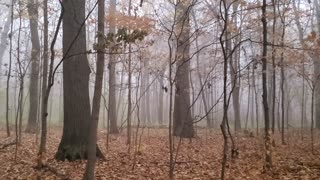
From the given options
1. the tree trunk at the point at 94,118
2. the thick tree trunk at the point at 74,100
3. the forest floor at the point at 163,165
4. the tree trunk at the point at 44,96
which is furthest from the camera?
the thick tree trunk at the point at 74,100

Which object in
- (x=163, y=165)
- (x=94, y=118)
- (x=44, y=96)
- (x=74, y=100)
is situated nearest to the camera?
(x=94, y=118)

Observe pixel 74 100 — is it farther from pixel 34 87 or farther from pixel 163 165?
pixel 34 87

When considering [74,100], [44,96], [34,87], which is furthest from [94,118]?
[34,87]

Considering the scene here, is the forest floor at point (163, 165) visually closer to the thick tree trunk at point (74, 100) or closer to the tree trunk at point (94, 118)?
the thick tree trunk at point (74, 100)

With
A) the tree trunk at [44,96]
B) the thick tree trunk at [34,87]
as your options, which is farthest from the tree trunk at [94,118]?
the thick tree trunk at [34,87]

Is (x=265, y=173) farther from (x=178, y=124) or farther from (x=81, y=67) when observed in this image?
(x=178, y=124)

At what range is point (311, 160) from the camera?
9.48 m

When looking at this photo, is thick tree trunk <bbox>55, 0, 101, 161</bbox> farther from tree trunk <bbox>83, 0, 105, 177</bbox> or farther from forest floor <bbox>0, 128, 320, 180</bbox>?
tree trunk <bbox>83, 0, 105, 177</bbox>

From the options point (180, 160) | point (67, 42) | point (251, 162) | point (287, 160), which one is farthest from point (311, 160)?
point (67, 42)

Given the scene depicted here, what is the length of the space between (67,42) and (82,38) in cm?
41

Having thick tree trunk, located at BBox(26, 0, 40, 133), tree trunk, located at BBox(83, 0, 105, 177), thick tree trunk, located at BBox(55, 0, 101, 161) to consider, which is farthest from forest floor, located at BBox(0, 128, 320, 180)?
thick tree trunk, located at BBox(26, 0, 40, 133)

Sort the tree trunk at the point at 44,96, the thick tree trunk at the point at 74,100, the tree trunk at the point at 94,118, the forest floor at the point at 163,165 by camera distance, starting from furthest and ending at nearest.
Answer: the thick tree trunk at the point at 74,100 < the forest floor at the point at 163,165 < the tree trunk at the point at 44,96 < the tree trunk at the point at 94,118

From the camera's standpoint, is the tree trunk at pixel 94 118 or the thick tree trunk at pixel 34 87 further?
the thick tree trunk at pixel 34 87

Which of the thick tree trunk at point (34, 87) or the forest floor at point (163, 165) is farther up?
the thick tree trunk at point (34, 87)
